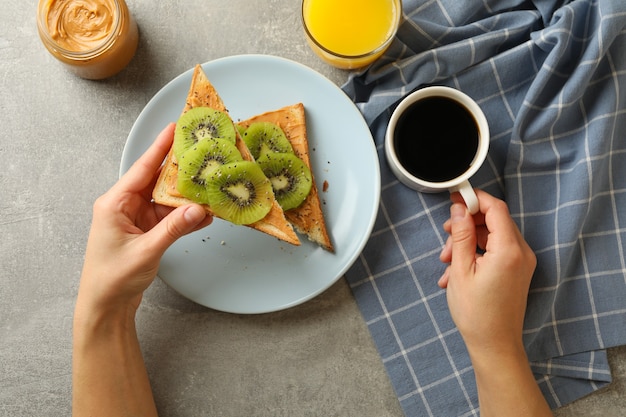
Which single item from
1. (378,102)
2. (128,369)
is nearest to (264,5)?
(378,102)

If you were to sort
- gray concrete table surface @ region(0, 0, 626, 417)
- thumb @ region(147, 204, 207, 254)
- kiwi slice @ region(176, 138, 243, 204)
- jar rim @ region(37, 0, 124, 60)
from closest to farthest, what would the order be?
1. thumb @ region(147, 204, 207, 254)
2. kiwi slice @ region(176, 138, 243, 204)
3. jar rim @ region(37, 0, 124, 60)
4. gray concrete table surface @ region(0, 0, 626, 417)

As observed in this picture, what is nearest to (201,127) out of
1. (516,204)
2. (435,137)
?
(435,137)

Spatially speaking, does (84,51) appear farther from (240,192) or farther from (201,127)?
(240,192)

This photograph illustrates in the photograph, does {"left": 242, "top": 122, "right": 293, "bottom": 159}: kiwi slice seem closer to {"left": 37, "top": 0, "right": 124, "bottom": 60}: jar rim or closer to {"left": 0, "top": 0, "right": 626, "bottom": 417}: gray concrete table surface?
{"left": 0, "top": 0, "right": 626, "bottom": 417}: gray concrete table surface

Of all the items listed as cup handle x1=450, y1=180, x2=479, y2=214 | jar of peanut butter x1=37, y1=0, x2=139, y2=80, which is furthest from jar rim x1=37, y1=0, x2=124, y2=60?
cup handle x1=450, y1=180, x2=479, y2=214

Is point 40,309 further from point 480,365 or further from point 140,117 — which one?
point 480,365

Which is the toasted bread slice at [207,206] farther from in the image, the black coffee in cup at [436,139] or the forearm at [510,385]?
the forearm at [510,385]
